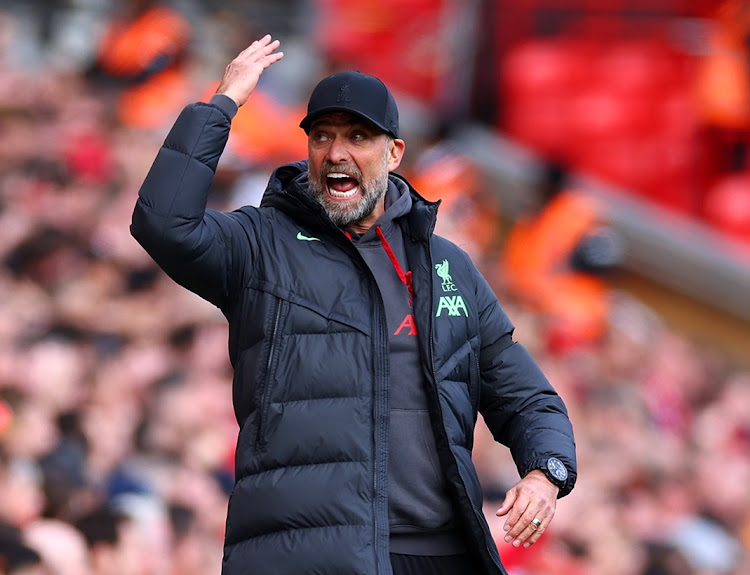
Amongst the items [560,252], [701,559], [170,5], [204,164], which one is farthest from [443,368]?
[170,5]

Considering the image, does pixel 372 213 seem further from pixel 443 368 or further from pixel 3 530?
pixel 3 530

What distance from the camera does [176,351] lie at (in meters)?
5.83

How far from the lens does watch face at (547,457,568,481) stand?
271 centimetres

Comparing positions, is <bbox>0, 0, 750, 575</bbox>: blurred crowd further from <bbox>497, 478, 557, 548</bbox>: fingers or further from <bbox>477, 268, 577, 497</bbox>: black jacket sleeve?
<bbox>497, 478, 557, 548</bbox>: fingers

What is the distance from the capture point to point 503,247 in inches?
345

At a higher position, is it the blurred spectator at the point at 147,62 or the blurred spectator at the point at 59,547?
the blurred spectator at the point at 147,62

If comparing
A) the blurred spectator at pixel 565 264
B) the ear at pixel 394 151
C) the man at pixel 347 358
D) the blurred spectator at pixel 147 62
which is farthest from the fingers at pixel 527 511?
the blurred spectator at pixel 147 62

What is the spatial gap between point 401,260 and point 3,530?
204 cm

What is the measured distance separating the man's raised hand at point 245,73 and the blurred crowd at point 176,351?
80.1 inches

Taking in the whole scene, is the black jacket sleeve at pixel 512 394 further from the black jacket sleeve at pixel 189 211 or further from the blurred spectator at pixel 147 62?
the blurred spectator at pixel 147 62

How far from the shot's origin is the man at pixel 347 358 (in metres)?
2.52

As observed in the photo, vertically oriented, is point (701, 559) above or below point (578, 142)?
below

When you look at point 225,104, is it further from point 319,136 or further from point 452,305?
point 452,305

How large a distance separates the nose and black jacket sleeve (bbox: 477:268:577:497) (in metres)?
0.42
